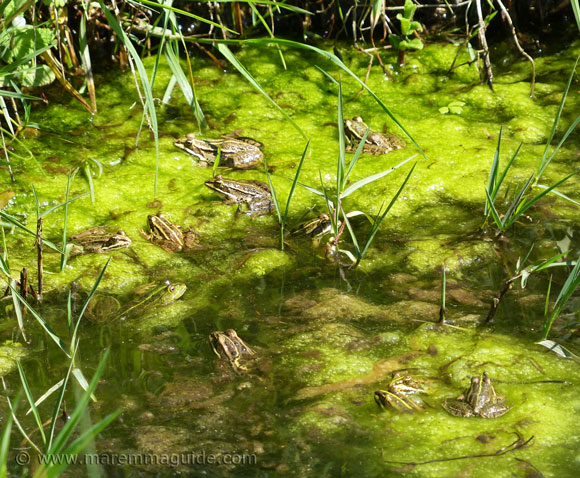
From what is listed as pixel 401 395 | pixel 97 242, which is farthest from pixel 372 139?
pixel 401 395

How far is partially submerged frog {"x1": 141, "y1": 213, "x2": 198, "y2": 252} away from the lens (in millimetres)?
3928

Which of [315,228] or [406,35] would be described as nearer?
[315,228]

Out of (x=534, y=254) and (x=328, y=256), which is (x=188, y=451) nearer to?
(x=328, y=256)

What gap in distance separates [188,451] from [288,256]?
161 cm

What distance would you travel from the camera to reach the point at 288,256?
3.92 meters

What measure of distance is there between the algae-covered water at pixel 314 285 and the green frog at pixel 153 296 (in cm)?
5

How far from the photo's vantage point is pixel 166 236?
154 inches

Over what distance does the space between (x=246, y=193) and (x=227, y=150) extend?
0.47 metres

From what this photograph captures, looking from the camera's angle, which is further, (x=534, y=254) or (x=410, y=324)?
(x=534, y=254)

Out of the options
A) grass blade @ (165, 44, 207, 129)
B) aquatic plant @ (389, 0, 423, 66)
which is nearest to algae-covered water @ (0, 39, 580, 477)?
aquatic plant @ (389, 0, 423, 66)

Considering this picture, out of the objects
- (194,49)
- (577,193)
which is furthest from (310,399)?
(194,49)

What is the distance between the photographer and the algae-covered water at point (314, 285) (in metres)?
2.60

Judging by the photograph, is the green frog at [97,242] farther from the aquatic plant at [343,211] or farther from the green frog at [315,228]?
the aquatic plant at [343,211]

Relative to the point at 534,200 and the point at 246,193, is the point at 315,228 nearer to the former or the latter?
the point at 246,193
